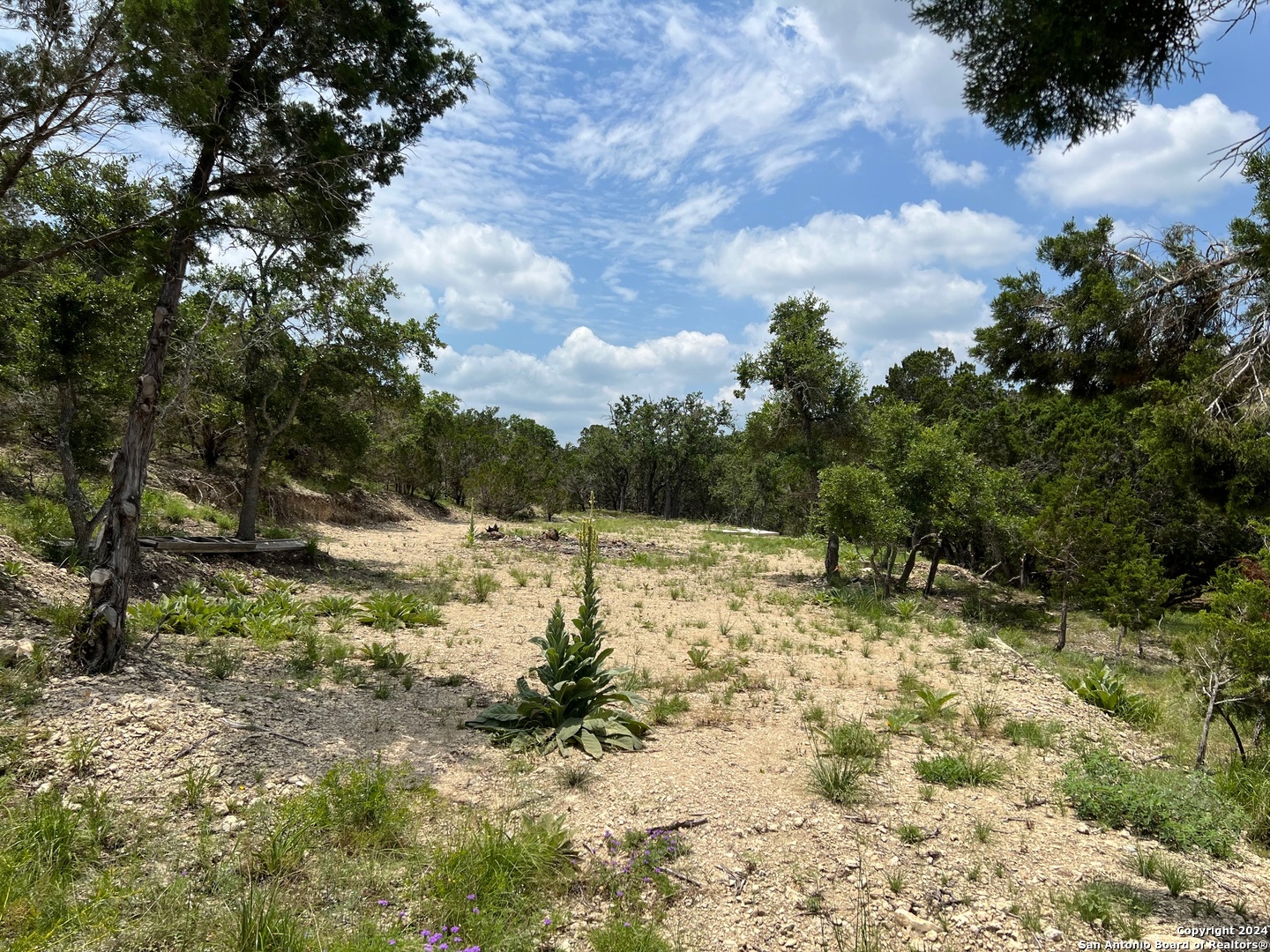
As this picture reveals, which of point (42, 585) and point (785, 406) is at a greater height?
point (785, 406)

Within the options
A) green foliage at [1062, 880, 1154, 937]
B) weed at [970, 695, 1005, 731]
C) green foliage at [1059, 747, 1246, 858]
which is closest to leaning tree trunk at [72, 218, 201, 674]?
green foliage at [1062, 880, 1154, 937]

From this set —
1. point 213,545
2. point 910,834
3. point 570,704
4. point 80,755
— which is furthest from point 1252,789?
point 213,545

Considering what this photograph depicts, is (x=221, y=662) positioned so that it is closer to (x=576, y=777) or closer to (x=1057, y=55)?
(x=576, y=777)

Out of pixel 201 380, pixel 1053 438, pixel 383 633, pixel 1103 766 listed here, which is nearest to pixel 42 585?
pixel 383 633

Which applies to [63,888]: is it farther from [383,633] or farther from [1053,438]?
[1053,438]

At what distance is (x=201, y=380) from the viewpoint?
13.6 metres

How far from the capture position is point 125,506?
5934 mm

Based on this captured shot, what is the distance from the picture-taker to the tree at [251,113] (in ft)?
18.2

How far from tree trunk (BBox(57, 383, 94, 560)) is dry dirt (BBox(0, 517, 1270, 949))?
770 mm

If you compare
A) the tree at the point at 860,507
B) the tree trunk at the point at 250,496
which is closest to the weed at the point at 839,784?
the tree at the point at 860,507

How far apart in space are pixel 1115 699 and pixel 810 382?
12.5 meters

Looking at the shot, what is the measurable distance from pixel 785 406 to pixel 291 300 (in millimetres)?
13960

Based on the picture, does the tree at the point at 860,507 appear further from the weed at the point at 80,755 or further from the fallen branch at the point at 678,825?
the weed at the point at 80,755

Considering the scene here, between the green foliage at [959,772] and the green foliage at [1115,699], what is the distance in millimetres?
3985
